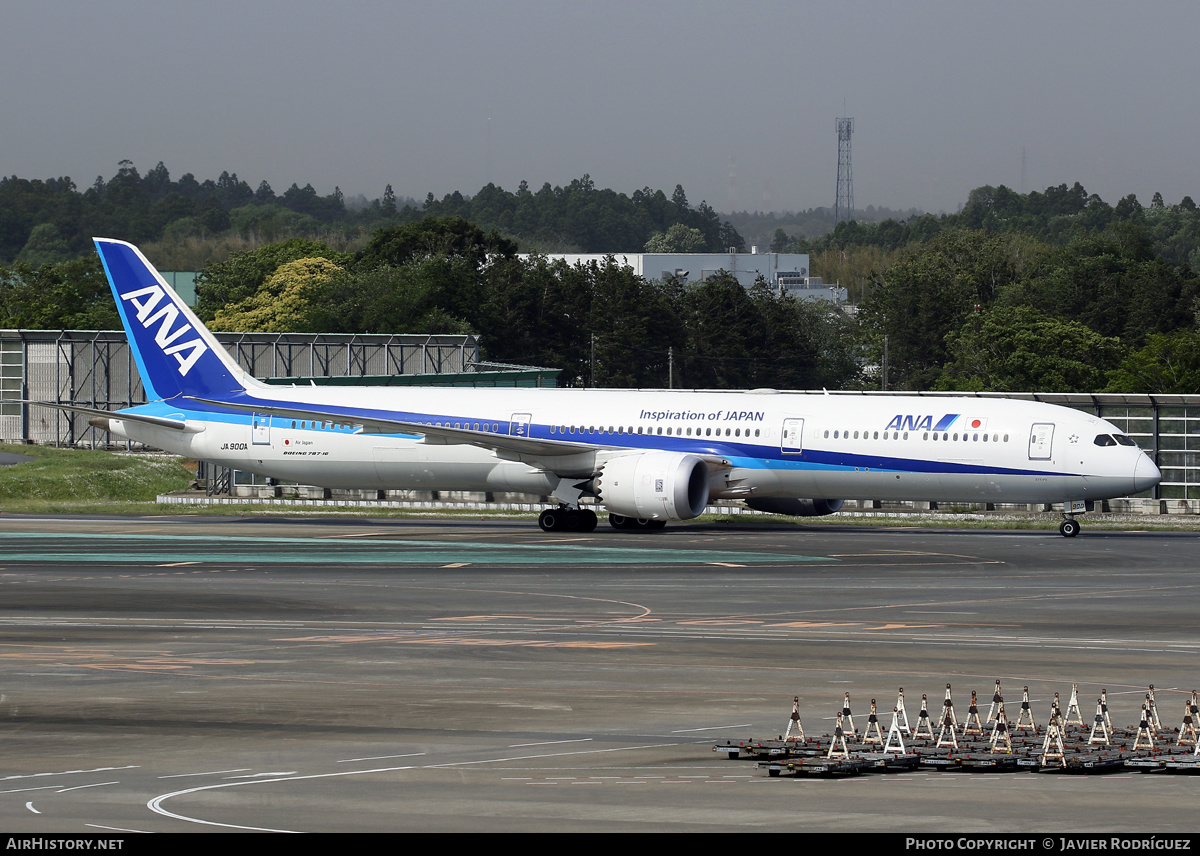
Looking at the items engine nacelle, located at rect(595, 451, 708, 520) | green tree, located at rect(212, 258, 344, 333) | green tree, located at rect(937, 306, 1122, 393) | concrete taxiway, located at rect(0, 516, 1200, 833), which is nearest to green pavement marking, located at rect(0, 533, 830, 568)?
concrete taxiway, located at rect(0, 516, 1200, 833)

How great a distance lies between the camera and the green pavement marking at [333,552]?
38.9m

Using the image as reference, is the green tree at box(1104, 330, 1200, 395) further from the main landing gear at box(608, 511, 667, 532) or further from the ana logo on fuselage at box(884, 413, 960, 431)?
the main landing gear at box(608, 511, 667, 532)

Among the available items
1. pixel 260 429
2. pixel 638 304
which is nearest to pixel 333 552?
pixel 260 429

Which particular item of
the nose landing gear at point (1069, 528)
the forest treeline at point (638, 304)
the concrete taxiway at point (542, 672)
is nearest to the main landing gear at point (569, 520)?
the concrete taxiway at point (542, 672)

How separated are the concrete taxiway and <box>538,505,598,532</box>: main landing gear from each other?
170 inches

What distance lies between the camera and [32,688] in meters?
19.9

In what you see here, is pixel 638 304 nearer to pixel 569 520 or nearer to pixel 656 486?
pixel 569 520

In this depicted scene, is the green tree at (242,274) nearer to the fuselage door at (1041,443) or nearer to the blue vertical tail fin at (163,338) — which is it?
the blue vertical tail fin at (163,338)

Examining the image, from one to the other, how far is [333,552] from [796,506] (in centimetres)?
1577

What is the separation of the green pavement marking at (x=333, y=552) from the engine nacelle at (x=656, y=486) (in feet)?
7.49

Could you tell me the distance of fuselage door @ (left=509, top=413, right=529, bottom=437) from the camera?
49188 mm

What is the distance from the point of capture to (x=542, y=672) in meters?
21.3

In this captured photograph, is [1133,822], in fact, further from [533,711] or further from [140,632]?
[140,632]
